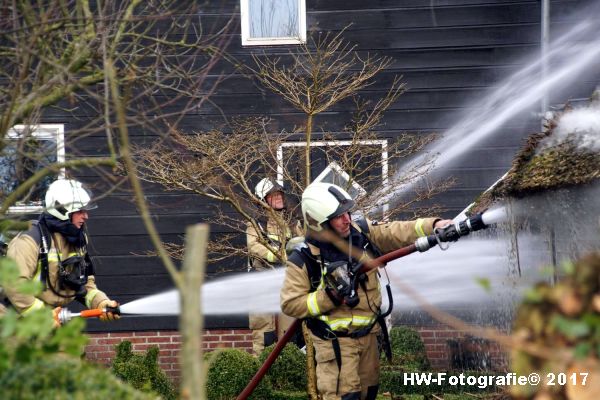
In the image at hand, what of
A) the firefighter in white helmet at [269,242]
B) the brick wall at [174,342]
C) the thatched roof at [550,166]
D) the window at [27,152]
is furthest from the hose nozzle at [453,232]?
the brick wall at [174,342]

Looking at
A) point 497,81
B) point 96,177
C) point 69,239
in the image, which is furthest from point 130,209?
point 497,81

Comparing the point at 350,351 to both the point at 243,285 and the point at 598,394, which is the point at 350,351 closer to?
the point at 243,285

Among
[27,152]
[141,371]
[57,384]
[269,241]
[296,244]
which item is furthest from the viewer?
[269,241]

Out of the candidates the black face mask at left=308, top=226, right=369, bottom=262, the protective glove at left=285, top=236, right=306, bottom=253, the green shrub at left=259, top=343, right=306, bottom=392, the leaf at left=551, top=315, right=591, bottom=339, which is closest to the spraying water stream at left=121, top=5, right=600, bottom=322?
the green shrub at left=259, top=343, right=306, bottom=392

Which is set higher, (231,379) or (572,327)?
(231,379)

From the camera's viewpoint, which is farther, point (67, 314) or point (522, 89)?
point (522, 89)

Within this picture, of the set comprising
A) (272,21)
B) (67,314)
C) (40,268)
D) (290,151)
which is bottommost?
(67,314)

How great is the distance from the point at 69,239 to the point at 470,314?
13.5 feet

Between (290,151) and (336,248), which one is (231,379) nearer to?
(290,151)

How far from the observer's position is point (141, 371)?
29.2 feet

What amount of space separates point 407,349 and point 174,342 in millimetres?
2522

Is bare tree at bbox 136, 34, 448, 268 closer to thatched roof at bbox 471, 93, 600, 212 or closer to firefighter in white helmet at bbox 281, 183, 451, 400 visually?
firefighter in white helmet at bbox 281, 183, 451, 400

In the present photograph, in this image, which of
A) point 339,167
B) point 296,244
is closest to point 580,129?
point 296,244

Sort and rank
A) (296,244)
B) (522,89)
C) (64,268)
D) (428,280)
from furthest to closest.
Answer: (522,89) < (428,280) < (64,268) < (296,244)
